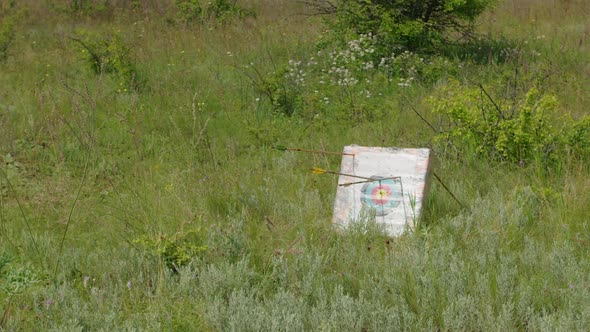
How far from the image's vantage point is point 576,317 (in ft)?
11.2

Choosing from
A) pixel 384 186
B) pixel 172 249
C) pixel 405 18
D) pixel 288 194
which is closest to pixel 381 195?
pixel 384 186

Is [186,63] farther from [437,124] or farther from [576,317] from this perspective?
[576,317]

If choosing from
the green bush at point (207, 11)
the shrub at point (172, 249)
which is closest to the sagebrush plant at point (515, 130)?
the shrub at point (172, 249)

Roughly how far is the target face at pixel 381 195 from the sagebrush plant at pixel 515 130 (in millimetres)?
996

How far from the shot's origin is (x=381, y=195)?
16.0 ft

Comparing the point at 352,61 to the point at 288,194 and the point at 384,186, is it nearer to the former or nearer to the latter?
the point at 288,194

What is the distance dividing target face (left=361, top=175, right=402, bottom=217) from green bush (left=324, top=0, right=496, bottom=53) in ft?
13.5

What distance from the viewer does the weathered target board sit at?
469 centimetres

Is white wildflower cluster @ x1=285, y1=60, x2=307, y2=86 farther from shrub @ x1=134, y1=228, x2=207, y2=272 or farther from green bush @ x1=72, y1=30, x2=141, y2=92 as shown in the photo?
shrub @ x1=134, y1=228, x2=207, y2=272

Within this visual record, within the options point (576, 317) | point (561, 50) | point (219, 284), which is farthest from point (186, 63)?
point (576, 317)

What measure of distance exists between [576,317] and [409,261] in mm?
930

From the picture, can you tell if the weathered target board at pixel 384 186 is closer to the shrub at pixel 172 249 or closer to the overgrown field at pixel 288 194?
the overgrown field at pixel 288 194

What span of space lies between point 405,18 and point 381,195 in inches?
181

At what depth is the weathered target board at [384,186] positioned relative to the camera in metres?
4.69
